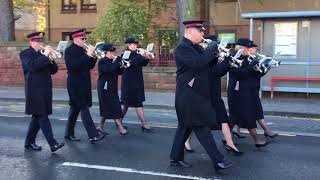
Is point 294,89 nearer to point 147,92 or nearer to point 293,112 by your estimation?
point 293,112

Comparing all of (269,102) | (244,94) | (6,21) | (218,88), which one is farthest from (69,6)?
(218,88)

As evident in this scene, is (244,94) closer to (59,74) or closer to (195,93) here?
(195,93)

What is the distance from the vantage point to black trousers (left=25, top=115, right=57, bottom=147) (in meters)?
8.73

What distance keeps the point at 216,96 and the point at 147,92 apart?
1070 cm

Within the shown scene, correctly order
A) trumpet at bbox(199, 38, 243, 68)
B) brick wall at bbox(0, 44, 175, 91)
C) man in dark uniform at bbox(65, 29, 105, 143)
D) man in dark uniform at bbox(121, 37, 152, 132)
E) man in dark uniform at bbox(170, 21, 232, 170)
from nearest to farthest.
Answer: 1. man in dark uniform at bbox(170, 21, 232, 170)
2. trumpet at bbox(199, 38, 243, 68)
3. man in dark uniform at bbox(65, 29, 105, 143)
4. man in dark uniform at bbox(121, 37, 152, 132)
5. brick wall at bbox(0, 44, 175, 91)

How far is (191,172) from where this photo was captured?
755cm

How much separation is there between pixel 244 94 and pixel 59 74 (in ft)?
42.6

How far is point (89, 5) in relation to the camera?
32.7 metres

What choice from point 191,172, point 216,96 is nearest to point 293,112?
point 216,96

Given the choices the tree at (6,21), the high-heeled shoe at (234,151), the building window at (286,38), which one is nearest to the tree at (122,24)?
the tree at (6,21)

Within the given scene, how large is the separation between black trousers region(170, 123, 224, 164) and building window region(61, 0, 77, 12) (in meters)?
26.3

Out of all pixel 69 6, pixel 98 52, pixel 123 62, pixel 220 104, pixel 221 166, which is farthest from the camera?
pixel 69 6

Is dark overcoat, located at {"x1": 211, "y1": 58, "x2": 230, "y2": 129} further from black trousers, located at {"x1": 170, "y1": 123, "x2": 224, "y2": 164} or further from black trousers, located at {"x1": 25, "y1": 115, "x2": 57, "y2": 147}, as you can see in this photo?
black trousers, located at {"x1": 25, "y1": 115, "x2": 57, "y2": 147}

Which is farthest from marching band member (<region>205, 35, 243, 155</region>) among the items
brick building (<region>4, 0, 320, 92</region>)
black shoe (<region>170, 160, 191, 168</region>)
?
brick building (<region>4, 0, 320, 92</region>)
